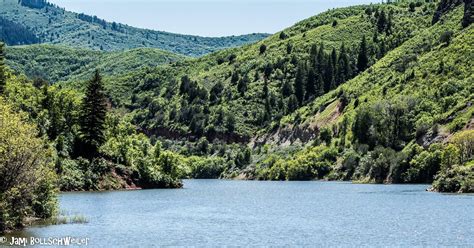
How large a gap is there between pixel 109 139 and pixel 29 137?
87869 millimetres

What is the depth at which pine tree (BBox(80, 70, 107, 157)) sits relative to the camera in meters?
146

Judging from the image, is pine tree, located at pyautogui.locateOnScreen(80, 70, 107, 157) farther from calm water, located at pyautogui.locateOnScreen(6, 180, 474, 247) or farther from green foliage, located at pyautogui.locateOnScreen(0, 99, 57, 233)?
green foliage, located at pyautogui.locateOnScreen(0, 99, 57, 233)

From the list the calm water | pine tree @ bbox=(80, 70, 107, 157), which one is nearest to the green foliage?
the calm water

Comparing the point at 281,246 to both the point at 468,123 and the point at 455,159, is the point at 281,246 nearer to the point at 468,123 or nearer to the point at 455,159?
the point at 455,159

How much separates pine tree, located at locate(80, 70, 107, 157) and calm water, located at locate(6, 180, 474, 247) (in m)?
25.4

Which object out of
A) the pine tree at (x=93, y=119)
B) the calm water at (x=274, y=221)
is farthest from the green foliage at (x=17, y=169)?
the pine tree at (x=93, y=119)

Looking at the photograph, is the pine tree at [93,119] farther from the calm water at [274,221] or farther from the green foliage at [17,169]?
the green foliage at [17,169]

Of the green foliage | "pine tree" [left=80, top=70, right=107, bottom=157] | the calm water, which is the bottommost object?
the calm water

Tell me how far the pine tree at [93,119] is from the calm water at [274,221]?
25359 mm

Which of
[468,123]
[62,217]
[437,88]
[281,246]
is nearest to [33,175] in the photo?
[62,217]

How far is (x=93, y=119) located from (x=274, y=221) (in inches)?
2838

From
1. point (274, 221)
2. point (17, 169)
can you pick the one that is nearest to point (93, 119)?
point (274, 221)

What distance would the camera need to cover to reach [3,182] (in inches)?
2569

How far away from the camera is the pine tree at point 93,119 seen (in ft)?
480
